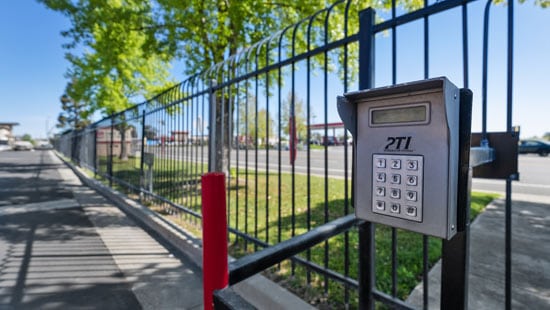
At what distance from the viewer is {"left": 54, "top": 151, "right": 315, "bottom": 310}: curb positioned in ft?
6.82

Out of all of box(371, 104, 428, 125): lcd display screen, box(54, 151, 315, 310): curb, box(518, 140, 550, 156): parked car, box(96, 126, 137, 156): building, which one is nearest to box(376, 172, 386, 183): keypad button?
box(371, 104, 428, 125): lcd display screen

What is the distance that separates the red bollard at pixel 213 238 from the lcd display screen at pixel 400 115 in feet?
1.63

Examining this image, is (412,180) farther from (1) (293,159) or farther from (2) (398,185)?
(1) (293,159)

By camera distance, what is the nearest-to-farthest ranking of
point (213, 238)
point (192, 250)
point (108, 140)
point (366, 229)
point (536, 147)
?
1. point (213, 238)
2. point (366, 229)
3. point (192, 250)
4. point (108, 140)
5. point (536, 147)

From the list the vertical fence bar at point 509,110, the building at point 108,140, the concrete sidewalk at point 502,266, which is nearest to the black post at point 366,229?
the vertical fence bar at point 509,110

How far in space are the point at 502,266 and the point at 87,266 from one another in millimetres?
4110

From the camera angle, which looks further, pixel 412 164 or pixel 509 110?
pixel 509 110

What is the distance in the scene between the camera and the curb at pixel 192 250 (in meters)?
2.08

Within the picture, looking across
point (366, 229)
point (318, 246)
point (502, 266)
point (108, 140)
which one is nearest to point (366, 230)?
point (366, 229)

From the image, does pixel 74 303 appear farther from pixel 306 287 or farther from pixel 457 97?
pixel 457 97

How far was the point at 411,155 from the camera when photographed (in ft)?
2.37

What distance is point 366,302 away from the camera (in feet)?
4.90

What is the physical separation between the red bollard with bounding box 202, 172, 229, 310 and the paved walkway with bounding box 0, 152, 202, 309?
175 cm

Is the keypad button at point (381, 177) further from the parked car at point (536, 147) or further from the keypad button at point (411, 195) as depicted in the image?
the parked car at point (536, 147)
